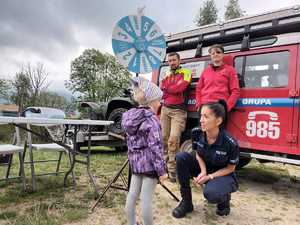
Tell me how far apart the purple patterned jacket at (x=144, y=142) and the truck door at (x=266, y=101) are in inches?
85.2

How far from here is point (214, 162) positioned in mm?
2895

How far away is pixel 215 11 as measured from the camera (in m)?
20.0

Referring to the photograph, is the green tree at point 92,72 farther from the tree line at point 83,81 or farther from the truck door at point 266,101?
the truck door at point 266,101

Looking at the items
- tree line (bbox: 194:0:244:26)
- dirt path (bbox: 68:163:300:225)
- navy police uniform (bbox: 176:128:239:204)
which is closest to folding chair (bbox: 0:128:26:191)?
dirt path (bbox: 68:163:300:225)

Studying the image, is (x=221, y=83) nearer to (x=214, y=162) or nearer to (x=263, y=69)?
(x=263, y=69)

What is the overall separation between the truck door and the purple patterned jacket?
7.10 ft

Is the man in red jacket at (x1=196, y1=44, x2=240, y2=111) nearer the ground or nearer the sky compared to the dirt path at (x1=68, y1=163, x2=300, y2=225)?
nearer the sky

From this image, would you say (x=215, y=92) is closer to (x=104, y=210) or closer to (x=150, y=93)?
(x=150, y=93)

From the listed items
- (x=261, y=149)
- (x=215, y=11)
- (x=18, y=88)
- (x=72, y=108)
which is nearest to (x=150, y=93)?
(x=261, y=149)

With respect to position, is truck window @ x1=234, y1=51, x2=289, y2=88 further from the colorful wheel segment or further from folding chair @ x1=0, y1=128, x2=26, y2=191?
folding chair @ x1=0, y1=128, x2=26, y2=191

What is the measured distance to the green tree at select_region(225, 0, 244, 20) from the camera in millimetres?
A: 20184

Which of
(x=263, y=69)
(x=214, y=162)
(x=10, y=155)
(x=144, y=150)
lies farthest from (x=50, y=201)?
(x=263, y=69)

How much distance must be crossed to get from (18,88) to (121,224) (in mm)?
29423

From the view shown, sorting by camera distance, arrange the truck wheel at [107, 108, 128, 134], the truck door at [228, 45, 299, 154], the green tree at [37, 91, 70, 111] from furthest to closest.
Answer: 1. the green tree at [37, 91, 70, 111]
2. the truck wheel at [107, 108, 128, 134]
3. the truck door at [228, 45, 299, 154]
